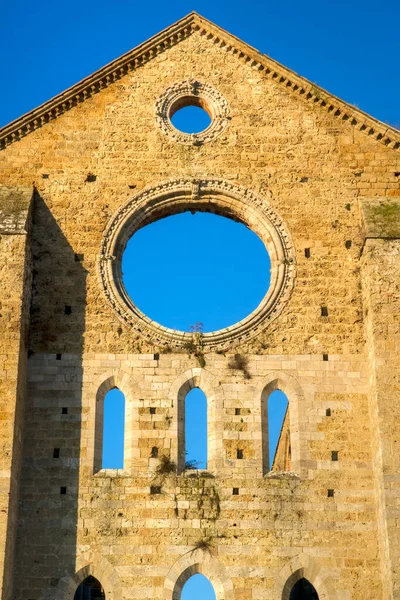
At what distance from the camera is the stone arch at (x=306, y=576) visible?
2223 cm

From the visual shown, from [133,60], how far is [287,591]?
12.4 m

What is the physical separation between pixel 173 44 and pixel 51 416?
31.1 feet

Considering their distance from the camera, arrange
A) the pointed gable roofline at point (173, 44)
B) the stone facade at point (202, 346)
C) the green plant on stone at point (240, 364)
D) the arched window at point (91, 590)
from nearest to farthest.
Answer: the stone facade at point (202, 346), the green plant on stone at point (240, 364), the pointed gable roofline at point (173, 44), the arched window at point (91, 590)

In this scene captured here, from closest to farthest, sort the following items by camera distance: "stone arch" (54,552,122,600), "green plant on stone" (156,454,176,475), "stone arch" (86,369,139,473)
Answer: "stone arch" (54,552,122,600), "green plant on stone" (156,454,176,475), "stone arch" (86,369,139,473)

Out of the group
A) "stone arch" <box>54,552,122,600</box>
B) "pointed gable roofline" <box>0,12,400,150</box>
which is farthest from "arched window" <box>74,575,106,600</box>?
"pointed gable roofline" <box>0,12,400,150</box>

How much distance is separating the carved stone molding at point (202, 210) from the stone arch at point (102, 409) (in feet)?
3.62

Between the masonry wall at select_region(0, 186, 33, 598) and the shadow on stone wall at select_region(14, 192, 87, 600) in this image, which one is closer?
the masonry wall at select_region(0, 186, 33, 598)

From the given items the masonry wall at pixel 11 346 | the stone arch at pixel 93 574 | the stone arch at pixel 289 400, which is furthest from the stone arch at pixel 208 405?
the masonry wall at pixel 11 346

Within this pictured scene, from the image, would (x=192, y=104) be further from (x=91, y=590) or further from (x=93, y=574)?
(x=91, y=590)

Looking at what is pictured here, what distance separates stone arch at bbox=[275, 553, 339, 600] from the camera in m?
22.2

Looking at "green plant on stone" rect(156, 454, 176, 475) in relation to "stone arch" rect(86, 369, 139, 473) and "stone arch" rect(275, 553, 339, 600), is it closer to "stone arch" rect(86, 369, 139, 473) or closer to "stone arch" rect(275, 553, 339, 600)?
"stone arch" rect(86, 369, 139, 473)

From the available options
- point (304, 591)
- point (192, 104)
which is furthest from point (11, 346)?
point (304, 591)

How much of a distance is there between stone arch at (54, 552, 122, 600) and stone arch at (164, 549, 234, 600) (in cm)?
96

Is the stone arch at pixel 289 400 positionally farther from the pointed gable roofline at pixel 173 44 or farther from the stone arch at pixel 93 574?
the pointed gable roofline at pixel 173 44
